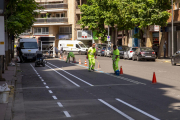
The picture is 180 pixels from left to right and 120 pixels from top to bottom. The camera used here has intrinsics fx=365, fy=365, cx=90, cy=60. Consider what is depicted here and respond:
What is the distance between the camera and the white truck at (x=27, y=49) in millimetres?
37562

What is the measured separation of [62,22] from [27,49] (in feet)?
134

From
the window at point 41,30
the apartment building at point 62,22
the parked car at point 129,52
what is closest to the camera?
the parked car at point 129,52

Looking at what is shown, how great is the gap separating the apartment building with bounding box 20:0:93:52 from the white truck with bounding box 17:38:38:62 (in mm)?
36444

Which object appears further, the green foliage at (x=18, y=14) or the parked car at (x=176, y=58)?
the parked car at (x=176, y=58)

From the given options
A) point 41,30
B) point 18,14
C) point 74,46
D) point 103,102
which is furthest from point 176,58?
point 41,30

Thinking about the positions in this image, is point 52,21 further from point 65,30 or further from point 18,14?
point 18,14

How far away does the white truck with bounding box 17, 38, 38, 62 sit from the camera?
37.6 metres

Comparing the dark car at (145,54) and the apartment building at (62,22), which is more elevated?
the apartment building at (62,22)

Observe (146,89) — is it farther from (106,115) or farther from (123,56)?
(123,56)

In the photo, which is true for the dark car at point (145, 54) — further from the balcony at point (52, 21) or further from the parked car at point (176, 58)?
the balcony at point (52, 21)

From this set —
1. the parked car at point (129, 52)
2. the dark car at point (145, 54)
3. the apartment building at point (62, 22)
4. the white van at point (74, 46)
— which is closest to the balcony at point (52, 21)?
the apartment building at point (62, 22)

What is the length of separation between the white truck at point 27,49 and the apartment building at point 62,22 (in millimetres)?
36444

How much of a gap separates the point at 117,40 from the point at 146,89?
53683 mm

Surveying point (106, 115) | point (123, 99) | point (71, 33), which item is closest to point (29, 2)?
point (123, 99)
